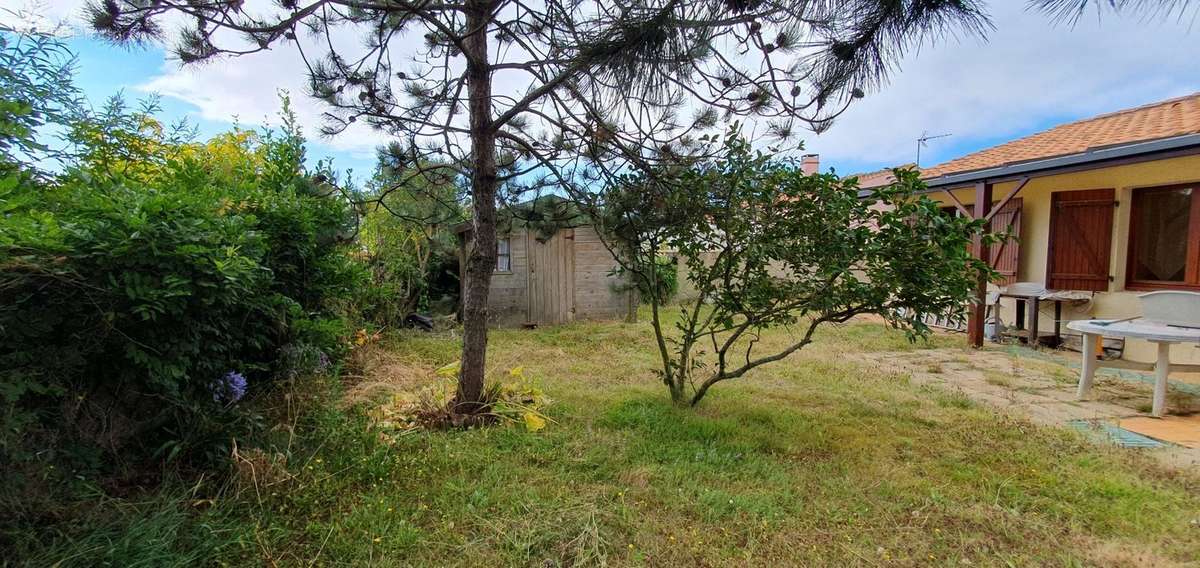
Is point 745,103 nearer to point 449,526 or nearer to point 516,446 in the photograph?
point 516,446

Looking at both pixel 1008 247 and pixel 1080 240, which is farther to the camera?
pixel 1008 247

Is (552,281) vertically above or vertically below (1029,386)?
above

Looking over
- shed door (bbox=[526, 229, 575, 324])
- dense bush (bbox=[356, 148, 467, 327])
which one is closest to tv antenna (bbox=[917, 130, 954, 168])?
shed door (bbox=[526, 229, 575, 324])

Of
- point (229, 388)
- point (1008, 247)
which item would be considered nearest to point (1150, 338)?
point (1008, 247)

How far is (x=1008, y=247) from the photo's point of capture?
7633 mm

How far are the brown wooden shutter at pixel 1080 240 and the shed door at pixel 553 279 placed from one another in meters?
7.28

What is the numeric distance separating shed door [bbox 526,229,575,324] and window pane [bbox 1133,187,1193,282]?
26.0 ft

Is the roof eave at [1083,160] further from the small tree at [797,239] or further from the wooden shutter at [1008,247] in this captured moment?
the small tree at [797,239]

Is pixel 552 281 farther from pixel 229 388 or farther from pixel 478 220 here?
pixel 229 388

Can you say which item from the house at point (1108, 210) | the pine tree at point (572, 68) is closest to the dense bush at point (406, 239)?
the pine tree at point (572, 68)

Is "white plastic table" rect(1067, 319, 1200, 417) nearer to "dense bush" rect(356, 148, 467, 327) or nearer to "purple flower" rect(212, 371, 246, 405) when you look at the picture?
"dense bush" rect(356, 148, 467, 327)

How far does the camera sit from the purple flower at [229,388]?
94.8 inches

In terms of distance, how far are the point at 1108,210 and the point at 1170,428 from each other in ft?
14.3

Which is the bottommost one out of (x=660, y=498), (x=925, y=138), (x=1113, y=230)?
(x=660, y=498)
